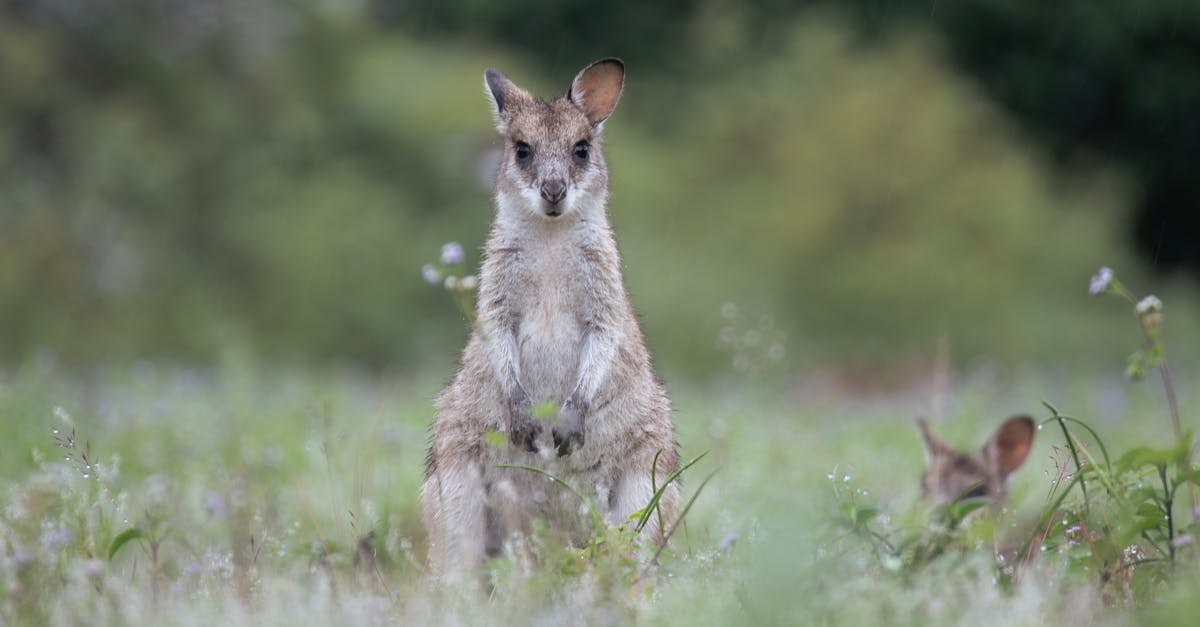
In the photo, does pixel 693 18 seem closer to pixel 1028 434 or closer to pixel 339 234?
pixel 339 234

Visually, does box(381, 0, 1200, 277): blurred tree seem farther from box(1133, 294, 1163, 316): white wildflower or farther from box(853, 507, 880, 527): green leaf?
box(853, 507, 880, 527): green leaf

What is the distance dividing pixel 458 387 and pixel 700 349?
1210 cm

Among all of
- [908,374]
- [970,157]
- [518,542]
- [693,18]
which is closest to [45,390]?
[518,542]

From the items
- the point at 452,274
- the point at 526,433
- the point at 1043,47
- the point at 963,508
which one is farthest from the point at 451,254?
the point at 1043,47

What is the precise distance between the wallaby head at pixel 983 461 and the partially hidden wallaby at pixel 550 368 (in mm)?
1387

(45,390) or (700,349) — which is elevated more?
(700,349)

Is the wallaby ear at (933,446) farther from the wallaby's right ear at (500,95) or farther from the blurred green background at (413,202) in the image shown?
the blurred green background at (413,202)

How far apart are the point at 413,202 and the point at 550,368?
1280cm

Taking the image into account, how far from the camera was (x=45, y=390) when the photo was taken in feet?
22.4

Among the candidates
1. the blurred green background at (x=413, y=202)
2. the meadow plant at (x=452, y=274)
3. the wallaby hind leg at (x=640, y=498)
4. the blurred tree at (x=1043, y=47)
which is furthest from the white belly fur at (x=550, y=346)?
the blurred tree at (x=1043, y=47)

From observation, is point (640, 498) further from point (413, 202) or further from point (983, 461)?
point (413, 202)

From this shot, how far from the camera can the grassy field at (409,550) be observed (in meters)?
3.13

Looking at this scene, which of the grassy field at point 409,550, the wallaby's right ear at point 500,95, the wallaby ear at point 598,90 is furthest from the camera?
the wallaby's right ear at point 500,95

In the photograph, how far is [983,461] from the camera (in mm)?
5707
